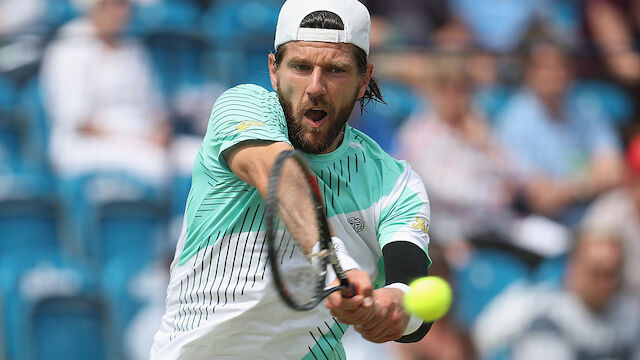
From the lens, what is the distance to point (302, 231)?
3092mm

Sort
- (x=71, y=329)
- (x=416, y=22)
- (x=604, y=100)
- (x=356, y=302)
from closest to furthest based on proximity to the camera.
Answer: (x=356, y=302)
(x=71, y=329)
(x=604, y=100)
(x=416, y=22)

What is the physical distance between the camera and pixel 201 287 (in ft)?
11.6

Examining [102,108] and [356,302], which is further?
[102,108]

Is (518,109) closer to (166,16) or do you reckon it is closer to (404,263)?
(166,16)

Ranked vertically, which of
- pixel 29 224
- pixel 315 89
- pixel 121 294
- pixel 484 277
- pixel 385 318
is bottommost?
pixel 121 294

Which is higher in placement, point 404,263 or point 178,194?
point 404,263

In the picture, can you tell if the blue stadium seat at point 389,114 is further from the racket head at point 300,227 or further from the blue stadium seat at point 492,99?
the racket head at point 300,227

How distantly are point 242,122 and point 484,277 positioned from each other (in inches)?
179

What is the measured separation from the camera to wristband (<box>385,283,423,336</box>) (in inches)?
130

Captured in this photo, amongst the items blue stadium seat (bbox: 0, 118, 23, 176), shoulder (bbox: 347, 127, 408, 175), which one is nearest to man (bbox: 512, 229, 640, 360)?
shoulder (bbox: 347, 127, 408, 175)

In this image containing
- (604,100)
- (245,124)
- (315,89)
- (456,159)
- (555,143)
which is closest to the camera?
(245,124)

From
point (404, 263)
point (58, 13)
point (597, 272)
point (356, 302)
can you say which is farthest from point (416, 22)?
point (356, 302)

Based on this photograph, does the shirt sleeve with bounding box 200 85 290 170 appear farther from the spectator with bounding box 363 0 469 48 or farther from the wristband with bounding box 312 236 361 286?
the spectator with bounding box 363 0 469 48

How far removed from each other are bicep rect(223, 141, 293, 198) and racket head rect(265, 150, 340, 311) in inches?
3.2
